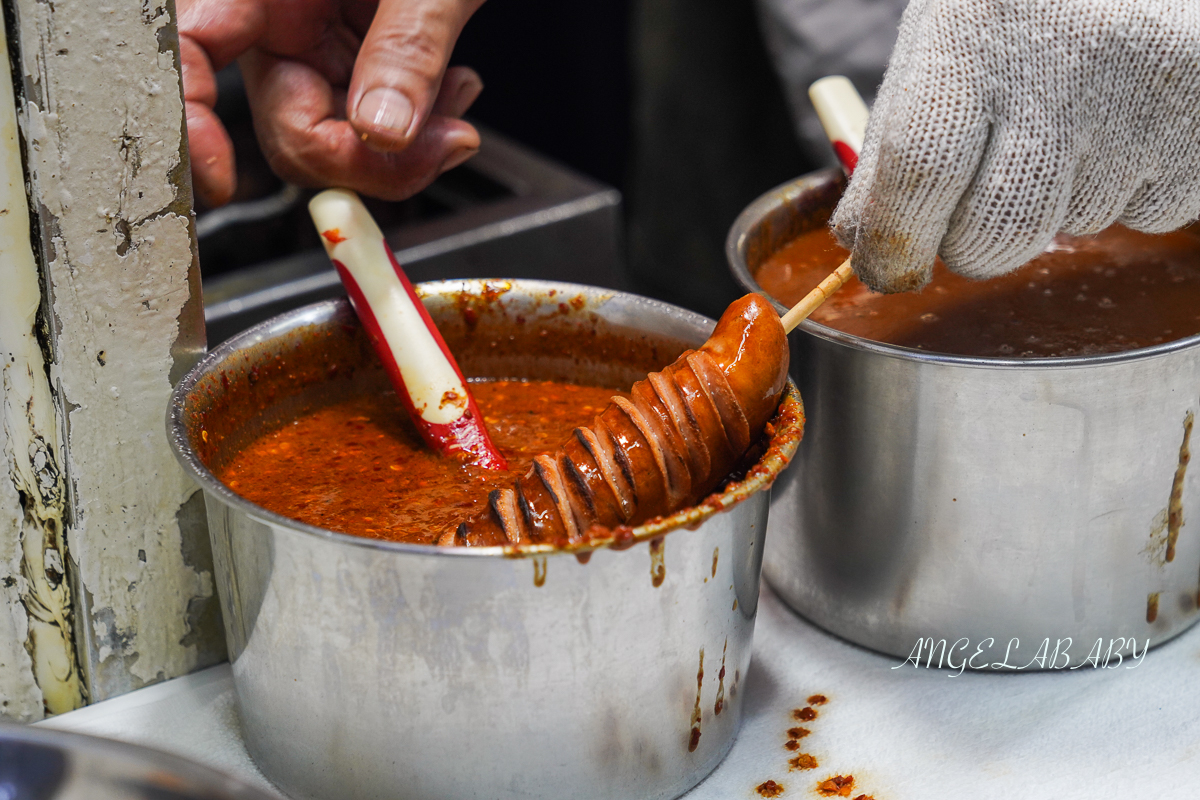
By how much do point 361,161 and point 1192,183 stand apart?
0.80 meters

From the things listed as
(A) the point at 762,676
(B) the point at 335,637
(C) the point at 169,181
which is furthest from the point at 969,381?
(C) the point at 169,181

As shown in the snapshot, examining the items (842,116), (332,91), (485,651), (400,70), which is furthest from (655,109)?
(485,651)

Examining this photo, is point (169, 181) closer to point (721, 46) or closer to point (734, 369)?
point (734, 369)

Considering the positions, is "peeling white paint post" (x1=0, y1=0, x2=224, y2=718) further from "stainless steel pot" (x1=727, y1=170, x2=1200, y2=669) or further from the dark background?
the dark background

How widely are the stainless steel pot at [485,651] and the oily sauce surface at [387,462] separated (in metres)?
0.11

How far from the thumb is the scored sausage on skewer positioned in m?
0.37

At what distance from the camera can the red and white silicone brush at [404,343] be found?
44.4 inches

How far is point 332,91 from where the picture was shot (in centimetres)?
130

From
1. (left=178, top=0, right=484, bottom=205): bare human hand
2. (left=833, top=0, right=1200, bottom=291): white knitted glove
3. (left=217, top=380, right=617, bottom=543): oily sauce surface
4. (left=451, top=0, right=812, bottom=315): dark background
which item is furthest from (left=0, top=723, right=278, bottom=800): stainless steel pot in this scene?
(left=451, top=0, right=812, bottom=315): dark background

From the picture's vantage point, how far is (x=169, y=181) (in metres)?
0.95

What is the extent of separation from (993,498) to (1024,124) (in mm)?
332

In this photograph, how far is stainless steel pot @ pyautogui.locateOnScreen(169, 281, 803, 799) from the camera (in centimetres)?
82

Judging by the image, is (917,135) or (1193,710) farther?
(1193,710)

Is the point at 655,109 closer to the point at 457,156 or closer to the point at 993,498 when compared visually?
the point at 457,156
